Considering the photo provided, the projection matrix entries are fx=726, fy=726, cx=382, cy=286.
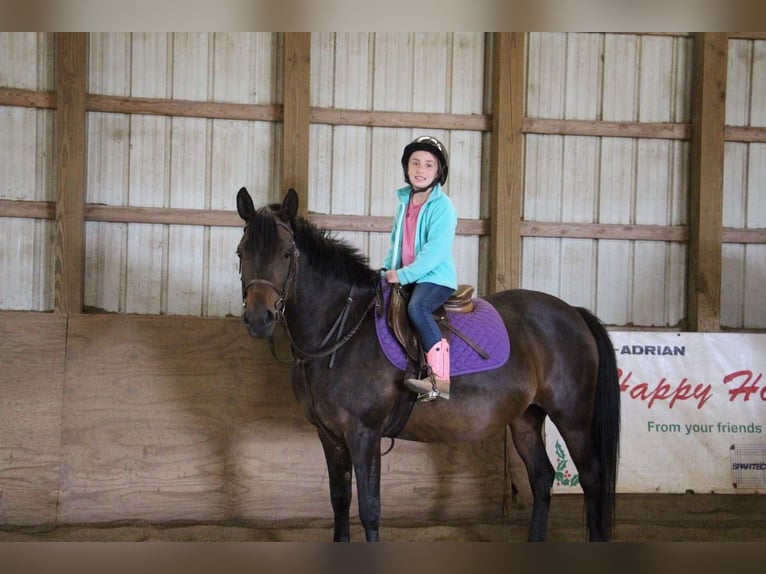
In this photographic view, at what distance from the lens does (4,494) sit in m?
4.66

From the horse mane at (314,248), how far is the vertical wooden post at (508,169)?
1.84 metres

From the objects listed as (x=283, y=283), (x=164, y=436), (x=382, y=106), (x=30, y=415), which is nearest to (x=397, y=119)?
(x=382, y=106)

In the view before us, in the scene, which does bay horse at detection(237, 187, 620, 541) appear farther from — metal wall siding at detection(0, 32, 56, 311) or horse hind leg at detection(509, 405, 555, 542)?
metal wall siding at detection(0, 32, 56, 311)

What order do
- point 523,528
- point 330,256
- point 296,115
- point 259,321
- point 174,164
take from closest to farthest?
point 259,321 < point 330,256 < point 523,528 < point 296,115 < point 174,164

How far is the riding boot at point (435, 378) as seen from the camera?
12.2 feet

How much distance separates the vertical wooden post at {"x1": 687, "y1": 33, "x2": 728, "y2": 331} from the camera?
5.69 m

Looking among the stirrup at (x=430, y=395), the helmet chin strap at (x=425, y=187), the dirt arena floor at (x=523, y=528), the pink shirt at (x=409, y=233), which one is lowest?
the dirt arena floor at (x=523, y=528)

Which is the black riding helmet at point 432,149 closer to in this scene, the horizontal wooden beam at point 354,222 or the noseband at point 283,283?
the noseband at point 283,283

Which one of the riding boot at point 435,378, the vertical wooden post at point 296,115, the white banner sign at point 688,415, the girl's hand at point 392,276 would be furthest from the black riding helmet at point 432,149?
the white banner sign at point 688,415

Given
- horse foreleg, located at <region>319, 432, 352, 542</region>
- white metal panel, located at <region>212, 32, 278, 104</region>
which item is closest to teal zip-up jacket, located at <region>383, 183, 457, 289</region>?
horse foreleg, located at <region>319, 432, 352, 542</region>

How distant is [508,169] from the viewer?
221 inches

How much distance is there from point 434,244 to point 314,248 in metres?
0.64

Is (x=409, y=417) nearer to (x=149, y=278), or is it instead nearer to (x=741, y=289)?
(x=149, y=278)

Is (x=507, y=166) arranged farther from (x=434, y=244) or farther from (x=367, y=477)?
(x=367, y=477)
